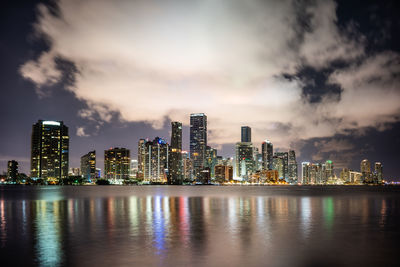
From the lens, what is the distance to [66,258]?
20.9 m

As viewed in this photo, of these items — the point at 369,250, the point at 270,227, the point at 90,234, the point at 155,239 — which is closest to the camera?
the point at 369,250

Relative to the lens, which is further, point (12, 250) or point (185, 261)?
point (12, 250)

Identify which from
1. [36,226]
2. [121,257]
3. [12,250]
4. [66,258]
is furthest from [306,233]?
[36,226]

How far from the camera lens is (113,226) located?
3603cm

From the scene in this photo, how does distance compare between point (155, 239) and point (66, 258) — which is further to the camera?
point (155, 239)

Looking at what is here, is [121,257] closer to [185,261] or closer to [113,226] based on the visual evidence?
[185,261]

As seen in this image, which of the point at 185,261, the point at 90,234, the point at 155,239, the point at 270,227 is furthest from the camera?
the point at 270,227

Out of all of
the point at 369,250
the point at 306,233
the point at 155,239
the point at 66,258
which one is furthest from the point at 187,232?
the point at 369,250

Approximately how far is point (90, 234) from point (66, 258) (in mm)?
9823

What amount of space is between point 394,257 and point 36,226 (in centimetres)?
3213

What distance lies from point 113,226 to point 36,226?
7907mm

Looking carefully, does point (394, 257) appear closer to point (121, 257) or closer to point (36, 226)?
point (121, 257)

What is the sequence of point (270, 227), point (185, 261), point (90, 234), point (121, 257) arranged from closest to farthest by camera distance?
point (185, 261)
point (121, 257)
point (90, 234)
point (270, 227)

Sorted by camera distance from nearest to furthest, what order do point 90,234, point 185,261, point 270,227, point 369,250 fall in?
point 185,261 < point 369,250 < point 90,234 < point 270,227
